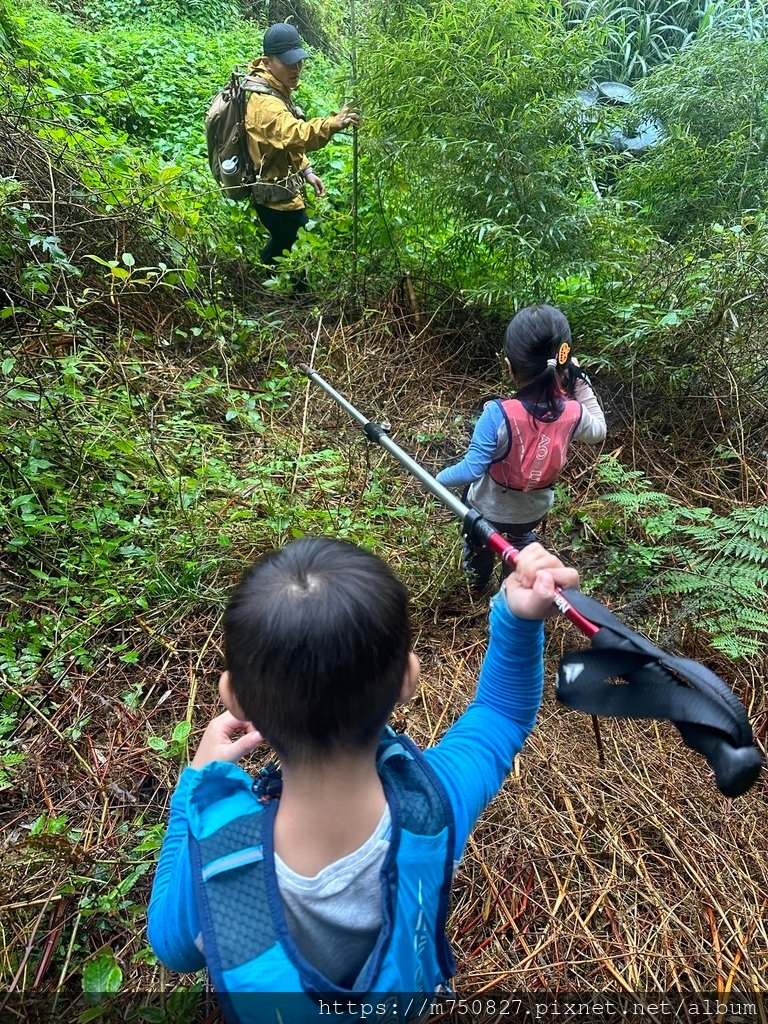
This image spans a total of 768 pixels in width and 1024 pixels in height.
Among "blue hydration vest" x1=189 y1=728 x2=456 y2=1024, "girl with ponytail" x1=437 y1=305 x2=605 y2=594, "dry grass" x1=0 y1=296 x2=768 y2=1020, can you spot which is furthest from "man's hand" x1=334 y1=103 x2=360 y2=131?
"blue hydration vest" x1=189 y1=728 x2=456 y2=1024

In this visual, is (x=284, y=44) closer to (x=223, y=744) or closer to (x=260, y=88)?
(x=260, y=88)

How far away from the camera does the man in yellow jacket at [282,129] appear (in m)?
3.88

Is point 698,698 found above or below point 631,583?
above

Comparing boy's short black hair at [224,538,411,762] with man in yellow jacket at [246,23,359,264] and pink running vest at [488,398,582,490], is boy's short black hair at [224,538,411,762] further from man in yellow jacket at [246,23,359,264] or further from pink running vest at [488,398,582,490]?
man in yellow jacket at [246,23,359,264]

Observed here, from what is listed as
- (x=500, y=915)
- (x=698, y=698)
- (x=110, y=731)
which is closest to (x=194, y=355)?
(x=110, y=731)

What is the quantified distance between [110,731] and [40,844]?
450 millimetres

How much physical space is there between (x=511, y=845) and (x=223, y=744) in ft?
4.21

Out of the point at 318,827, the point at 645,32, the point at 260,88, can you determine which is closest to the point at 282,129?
the point at 260,88

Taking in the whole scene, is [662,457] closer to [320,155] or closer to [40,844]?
[40,844]

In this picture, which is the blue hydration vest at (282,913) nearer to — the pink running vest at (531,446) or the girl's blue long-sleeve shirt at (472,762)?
the girl's blue long-sleeve shirt at (472,762)

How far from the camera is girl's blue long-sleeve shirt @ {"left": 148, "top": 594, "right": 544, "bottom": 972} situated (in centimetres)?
94

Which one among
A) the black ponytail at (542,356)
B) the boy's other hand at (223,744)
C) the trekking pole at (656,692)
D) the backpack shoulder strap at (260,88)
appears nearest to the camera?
the trekking pole at (656,692)

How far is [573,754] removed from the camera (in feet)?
7.43

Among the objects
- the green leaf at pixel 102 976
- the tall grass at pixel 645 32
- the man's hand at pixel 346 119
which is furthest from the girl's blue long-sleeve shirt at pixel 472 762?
the tall grass at pixel 645 32
